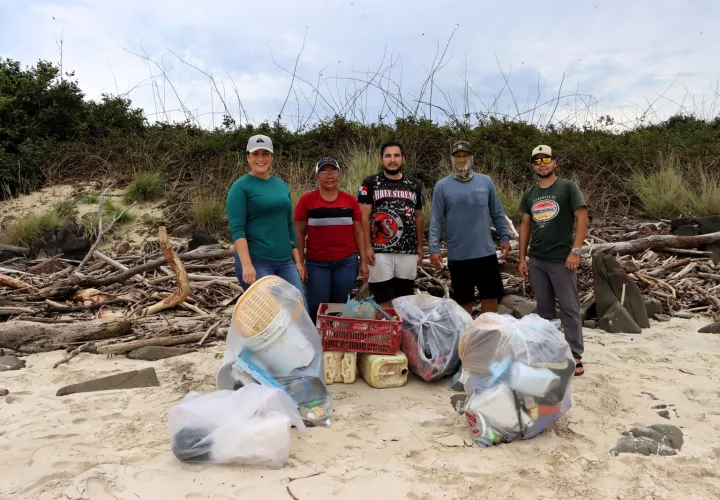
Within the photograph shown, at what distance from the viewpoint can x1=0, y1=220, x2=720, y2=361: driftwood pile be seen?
523 centimetres

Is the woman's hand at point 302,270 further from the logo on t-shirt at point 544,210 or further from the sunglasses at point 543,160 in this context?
the sunglasses at point 543,160

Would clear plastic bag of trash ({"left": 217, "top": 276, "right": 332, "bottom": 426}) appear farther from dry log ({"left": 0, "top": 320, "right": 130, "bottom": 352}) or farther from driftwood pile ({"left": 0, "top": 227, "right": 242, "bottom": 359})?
dry log ({"left": 0, "top": 320, "right": 130, "bottom": 352})

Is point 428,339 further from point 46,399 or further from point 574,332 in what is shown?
point 46,399

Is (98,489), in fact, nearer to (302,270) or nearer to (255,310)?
(255,310)

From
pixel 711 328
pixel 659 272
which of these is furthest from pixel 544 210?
pixel 659 272

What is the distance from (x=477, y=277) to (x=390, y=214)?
3.07 ft

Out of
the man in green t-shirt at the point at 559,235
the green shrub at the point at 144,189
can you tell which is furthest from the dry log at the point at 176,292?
the green shrub at the point at 144,189

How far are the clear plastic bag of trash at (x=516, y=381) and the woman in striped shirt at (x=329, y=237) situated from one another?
1508 millimetres

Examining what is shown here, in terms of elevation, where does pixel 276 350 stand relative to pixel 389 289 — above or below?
below

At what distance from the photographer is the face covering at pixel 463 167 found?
4787 mm

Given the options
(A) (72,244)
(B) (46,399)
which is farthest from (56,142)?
(B) (46,399)

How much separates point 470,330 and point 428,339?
2.80 ft

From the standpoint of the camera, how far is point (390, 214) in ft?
15.8

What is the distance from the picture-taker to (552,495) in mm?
2773
